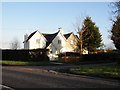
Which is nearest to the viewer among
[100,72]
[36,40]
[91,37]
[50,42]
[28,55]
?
[100,72]

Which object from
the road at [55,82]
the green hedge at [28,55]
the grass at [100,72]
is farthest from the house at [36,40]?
the road at [55,82]

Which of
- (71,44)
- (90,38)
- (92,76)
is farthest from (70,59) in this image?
(92,76)

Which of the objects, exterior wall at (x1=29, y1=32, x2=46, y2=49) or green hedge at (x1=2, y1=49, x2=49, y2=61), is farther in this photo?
exterior wall at (x1=29, y1=32, x2=46, y2=49)

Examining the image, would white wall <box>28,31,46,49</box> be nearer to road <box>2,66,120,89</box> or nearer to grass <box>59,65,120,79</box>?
grass <box>59,65,120,79</box>

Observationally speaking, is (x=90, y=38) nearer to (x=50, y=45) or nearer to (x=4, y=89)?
(x=50, y=45)

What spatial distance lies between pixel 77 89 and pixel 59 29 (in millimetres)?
45411

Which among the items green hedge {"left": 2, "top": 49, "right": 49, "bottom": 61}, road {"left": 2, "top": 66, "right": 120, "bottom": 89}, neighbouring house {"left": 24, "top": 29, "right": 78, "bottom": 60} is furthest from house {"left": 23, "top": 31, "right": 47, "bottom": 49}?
road {"left": 2, "top": 66, "right": 120, "bottom": 89}

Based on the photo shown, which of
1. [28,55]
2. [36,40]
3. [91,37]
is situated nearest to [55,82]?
[28,55]

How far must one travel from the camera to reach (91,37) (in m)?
48.0

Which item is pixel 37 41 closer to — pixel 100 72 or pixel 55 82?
pixel 100 72

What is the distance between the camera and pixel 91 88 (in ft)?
31.0

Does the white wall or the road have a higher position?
the white wall

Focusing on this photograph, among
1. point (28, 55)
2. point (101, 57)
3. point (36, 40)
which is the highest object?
point (36, 40)

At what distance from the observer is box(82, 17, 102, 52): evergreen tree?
47.1 meters
